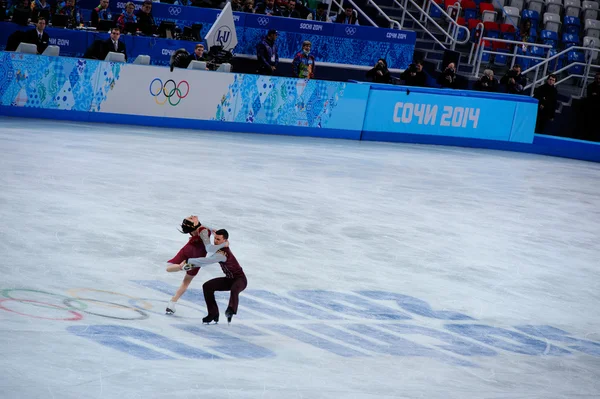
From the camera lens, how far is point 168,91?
2098 centimetres

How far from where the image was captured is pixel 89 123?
20.4 metres

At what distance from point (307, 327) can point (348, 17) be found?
19.0 meters

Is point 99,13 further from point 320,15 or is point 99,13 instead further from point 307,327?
point 307,327

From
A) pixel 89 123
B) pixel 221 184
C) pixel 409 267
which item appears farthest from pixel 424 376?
pixel 89 123

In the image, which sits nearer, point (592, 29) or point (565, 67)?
point (565, 67)

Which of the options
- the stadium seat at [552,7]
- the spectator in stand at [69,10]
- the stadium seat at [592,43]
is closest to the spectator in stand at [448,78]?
the stadium seat at [592,43]

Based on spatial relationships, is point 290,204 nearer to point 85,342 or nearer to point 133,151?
point 133,151

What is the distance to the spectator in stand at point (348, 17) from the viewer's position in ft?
90.3

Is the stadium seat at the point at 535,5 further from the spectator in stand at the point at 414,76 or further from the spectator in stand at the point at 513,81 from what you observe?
the spectator in stand at the point at 414,76

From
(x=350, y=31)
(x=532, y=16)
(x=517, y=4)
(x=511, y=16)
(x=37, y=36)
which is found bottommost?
(x=37, y=36)

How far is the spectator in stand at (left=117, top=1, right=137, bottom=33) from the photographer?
76.1 feet

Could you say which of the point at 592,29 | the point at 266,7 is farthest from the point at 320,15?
the point at 592,29

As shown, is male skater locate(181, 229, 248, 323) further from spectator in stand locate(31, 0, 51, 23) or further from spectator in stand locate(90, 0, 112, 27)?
spectator in stand locate(90, 0, 112, 27)

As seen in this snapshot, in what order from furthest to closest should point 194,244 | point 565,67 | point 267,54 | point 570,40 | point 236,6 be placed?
1. point 570,40
2. point 565,67
3. point 236,6
4. point 267,54
5. point 194,244
